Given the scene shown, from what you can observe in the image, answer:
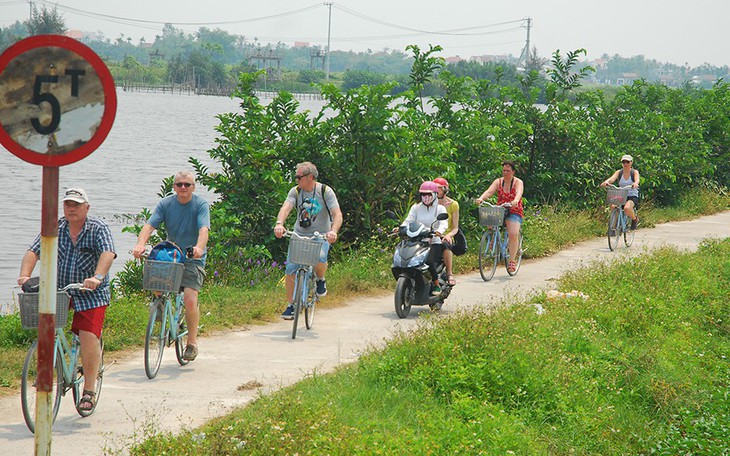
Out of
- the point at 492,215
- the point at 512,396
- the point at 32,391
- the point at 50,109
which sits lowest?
the point at 32,391

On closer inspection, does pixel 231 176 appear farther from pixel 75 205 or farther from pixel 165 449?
pixel 165 449

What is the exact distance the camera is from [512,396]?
831 centimetres

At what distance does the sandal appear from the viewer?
753 cm

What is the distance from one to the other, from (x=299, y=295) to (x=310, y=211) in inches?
40.2

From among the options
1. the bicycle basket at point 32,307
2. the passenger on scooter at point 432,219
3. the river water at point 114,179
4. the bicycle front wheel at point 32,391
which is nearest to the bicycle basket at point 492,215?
the passenger on scooter at point 432,219

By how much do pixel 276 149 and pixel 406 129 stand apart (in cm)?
218

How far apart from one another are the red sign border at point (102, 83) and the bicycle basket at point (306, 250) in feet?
18.3

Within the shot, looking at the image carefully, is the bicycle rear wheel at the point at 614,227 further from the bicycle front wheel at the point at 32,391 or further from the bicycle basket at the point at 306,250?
the bicycle front wheel at the point at 32,391

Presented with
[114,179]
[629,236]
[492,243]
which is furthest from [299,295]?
[114,179]

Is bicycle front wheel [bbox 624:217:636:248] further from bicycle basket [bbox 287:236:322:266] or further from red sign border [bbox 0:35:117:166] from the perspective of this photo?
red sign border [bbox 0:35:117:166]

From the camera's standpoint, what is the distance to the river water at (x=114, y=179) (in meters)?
26.9

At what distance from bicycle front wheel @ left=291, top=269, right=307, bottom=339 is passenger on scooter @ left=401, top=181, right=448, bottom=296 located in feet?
6.33

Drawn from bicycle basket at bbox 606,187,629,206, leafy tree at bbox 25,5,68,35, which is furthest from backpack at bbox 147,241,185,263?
leafy tree at bbox 25,5,68,35

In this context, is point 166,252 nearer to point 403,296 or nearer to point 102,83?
point 403,296
